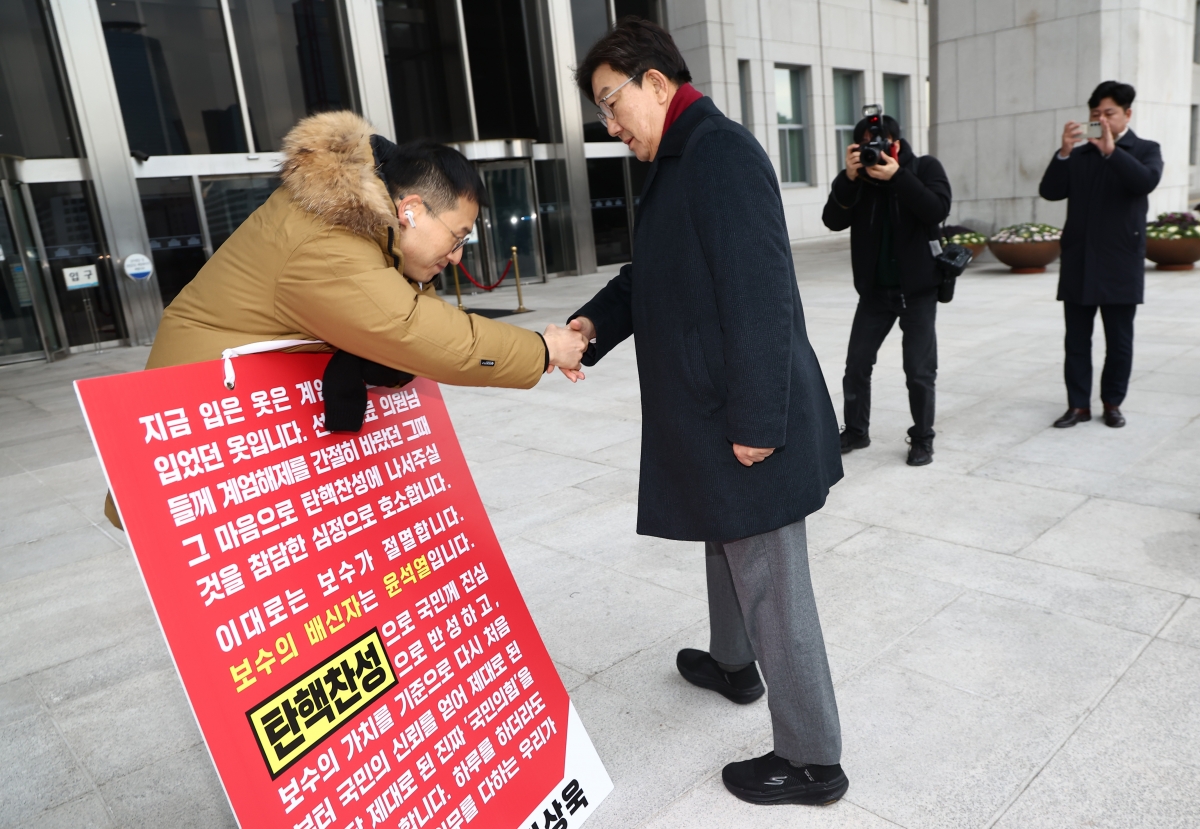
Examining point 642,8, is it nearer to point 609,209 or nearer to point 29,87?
point 609,209

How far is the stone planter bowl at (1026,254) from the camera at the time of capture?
1333 centimetres

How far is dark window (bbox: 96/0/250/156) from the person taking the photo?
1386cm

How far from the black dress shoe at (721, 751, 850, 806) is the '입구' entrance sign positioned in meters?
0.41

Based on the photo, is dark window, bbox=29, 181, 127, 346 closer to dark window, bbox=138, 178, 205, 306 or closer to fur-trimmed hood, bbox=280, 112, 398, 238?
dark window, bbox=138, 178, 205, 306

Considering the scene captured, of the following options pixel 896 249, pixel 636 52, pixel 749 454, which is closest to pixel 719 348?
pixel 749 454

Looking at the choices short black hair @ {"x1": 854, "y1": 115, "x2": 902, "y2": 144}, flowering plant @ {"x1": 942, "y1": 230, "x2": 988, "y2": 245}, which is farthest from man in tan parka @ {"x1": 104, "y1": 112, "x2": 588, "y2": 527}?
flowering plant @ {"x1": 942, "y1": 230, "x2": 988, "y2": 245}

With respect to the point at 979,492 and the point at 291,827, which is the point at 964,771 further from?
the point at 979,492

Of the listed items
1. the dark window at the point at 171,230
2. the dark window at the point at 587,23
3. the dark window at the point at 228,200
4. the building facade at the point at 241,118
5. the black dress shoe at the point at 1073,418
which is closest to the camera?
the black dress shoe at the point at 1073,418

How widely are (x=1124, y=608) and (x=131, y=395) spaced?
344 centimetres

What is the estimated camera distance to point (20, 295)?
13023 mm

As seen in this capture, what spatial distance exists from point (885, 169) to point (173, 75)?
1372 cm

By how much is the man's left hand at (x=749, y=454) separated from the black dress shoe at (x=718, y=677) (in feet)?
3.33

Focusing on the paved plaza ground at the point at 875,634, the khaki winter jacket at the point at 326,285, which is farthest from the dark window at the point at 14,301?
the khaki winter jacket at the point at 326,285

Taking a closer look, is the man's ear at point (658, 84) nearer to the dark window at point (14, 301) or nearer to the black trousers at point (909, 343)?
the black trousers at point (909, 343)
